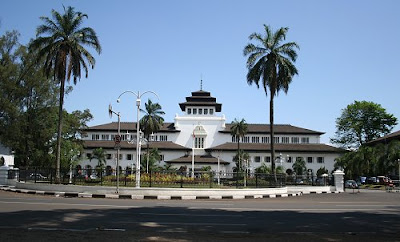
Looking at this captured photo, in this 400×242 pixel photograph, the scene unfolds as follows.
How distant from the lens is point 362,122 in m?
80.0

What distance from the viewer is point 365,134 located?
81.4m

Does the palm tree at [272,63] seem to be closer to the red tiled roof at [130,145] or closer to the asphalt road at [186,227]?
the asphalt road at [186,227]

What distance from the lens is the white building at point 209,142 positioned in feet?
252

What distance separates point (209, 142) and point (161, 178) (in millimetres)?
53046

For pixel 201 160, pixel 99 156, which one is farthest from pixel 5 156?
pixel 201 160

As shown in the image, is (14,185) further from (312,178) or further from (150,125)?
(150,125)

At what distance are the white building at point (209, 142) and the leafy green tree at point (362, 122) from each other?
6688mm

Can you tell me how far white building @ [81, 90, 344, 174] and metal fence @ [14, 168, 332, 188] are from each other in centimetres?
4318

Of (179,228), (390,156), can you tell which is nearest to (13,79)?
(179,228)

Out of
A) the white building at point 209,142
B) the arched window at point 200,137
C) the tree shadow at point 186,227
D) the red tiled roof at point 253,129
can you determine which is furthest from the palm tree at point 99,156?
the tree shadow at point 186,227

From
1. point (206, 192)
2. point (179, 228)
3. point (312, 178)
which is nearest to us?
point (179, 228)

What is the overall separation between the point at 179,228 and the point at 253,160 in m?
67.2

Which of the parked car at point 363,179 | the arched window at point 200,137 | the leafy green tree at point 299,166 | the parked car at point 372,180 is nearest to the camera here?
the parked car at point 372,180

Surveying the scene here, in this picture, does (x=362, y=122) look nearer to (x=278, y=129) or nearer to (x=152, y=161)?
(x=278, y=129)
